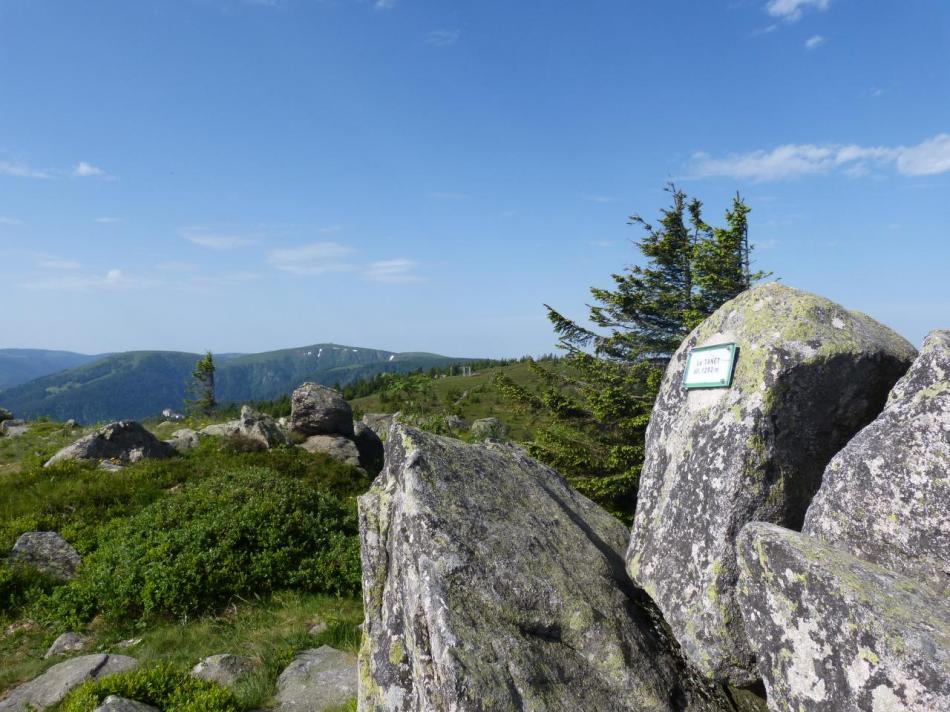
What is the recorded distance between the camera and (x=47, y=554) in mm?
13414

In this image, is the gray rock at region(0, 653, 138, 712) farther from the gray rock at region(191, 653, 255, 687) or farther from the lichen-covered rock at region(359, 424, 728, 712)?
the lichen-covered rock at region(359, 424, 728, 712)

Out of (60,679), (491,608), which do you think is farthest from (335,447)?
(491,608)

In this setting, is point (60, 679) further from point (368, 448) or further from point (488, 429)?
point (488, 429)

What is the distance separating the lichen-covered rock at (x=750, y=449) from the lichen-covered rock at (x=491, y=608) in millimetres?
440

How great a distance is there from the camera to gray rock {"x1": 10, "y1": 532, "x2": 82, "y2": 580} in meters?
13.1

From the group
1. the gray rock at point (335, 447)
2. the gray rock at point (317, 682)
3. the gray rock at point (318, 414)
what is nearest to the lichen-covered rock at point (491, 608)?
the gray rock at point (317, 682)

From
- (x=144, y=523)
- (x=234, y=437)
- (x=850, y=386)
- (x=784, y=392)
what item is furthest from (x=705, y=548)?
(x=234, y=437)

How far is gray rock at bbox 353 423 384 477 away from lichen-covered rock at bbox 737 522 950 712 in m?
19.5

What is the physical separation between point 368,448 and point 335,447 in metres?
2.29

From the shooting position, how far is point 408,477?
21.5ft

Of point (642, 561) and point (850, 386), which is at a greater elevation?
point (850, 386)

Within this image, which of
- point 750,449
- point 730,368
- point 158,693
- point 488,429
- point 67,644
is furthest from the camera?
point 488,429

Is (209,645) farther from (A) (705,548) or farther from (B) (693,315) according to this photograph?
(B) (693,315)

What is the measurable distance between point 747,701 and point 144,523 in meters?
13.0
